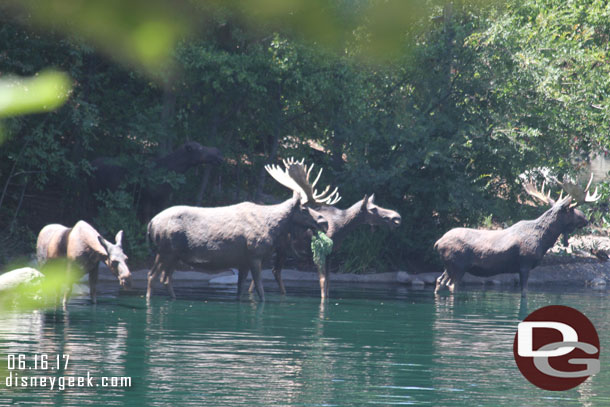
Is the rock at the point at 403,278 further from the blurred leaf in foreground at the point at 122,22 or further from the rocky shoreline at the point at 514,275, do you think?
the blurred leaf in foreground at the point at 122,22

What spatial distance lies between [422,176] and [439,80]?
2979mm

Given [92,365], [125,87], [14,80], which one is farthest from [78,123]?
[14,80]

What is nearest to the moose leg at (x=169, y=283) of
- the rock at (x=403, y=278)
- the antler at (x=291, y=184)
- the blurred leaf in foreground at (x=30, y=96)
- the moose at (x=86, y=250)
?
the moose at (x=86, y=250)

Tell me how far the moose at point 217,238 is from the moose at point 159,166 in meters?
5.55

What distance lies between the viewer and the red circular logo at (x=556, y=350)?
344 inches

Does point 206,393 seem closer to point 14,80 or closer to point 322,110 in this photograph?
point 14,80

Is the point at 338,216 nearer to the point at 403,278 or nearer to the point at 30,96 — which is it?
the point at 403,278

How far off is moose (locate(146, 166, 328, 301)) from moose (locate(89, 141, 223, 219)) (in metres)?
5.55

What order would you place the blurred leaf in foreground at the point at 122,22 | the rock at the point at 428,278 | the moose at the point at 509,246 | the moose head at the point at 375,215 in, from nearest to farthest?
the blurred leaf in foreground at the point at 122,22, the moose head at the point at 375,215, the moose at the point at 509,246, the rock at the point at 428,278

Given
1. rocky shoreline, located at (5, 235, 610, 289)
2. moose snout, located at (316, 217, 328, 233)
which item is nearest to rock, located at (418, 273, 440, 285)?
rocky shoreline, located at (5, 235, 610, 289)

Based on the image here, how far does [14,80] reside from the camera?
202 cm

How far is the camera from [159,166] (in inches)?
925

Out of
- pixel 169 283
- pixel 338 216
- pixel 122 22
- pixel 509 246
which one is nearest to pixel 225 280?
pixel 338 216

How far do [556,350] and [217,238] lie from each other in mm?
8339
